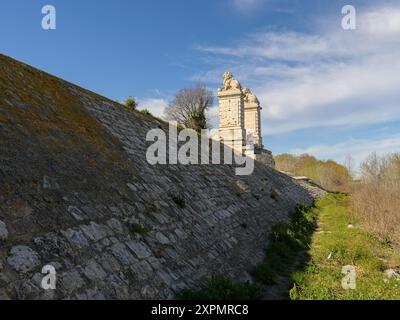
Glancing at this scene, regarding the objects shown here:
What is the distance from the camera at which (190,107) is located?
1623 inches

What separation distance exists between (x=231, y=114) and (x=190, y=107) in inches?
564

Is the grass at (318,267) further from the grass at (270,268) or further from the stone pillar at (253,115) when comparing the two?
the stone pillar at (253,115)

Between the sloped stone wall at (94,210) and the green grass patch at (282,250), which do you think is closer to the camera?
the sloped stone wall at (94,210)

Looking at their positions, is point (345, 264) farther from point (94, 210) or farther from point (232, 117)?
point (232, 117)

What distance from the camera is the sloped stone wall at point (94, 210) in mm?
4250

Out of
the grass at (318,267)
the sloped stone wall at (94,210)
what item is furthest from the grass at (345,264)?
the sloped stone wall at (94,210)

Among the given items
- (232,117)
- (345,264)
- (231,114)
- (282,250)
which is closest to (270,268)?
(282,250)

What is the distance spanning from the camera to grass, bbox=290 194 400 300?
6688 millimetres

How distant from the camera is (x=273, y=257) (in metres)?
9.20

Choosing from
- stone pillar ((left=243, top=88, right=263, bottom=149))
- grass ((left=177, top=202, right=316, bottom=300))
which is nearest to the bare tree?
stone pillar ((left=243, top=88, right=263, bottom=149))

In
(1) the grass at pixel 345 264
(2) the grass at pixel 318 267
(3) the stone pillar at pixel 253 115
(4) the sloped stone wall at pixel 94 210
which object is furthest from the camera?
(3) the stone pillar at pixel 253 115

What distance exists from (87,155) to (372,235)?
9359 millimetres

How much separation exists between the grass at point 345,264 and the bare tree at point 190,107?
28.1m
